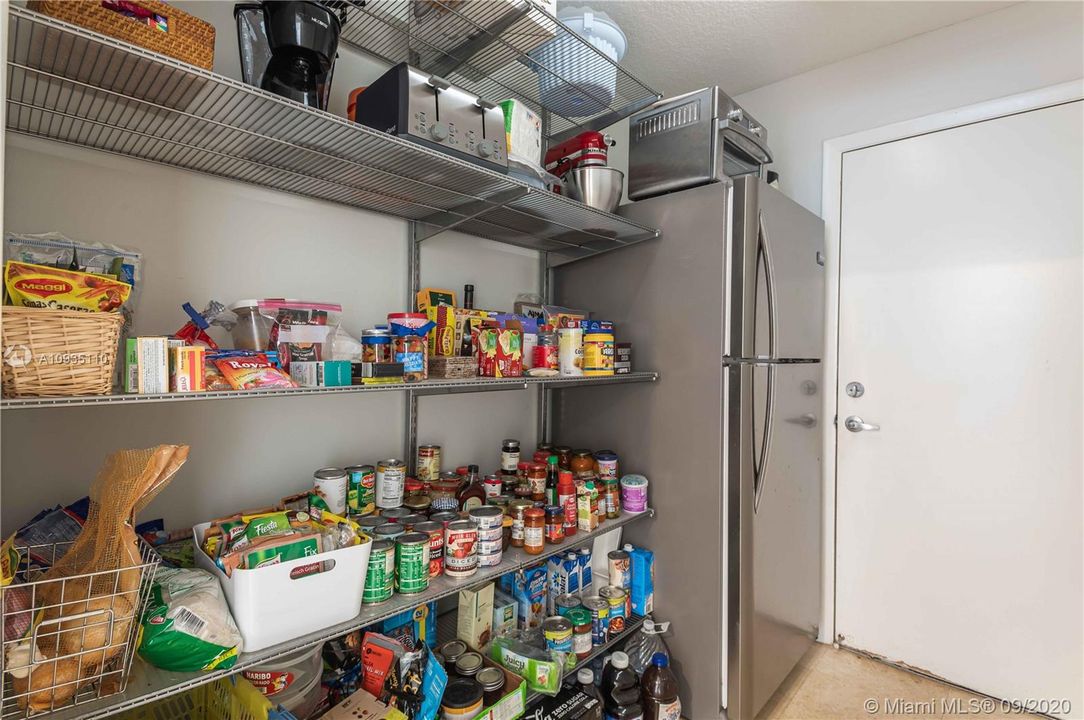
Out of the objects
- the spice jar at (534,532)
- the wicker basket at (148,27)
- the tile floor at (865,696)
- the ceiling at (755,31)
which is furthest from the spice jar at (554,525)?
the ceiling at (755,31)

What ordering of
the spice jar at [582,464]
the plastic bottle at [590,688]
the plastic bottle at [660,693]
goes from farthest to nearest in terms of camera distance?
the spice jar at [582,464], the plastic bottle at [660,693], the plastic bottle at [590,688]

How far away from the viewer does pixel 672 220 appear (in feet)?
6.06

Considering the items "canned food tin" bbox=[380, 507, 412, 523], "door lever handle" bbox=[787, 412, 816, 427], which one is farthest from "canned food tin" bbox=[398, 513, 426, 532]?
"door lever handle" bbox=[787, 412, 816, 427]

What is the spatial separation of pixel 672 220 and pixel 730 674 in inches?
60.1

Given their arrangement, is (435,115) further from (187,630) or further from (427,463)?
(187,630)

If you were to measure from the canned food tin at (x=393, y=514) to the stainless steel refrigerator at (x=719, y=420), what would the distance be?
0.87m

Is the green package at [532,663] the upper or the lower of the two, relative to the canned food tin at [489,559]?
lower

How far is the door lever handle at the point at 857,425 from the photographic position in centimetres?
224

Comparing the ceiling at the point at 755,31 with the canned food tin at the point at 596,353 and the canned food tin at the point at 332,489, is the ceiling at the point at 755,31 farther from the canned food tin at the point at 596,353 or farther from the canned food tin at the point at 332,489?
the canned food tin at the point at 332,489

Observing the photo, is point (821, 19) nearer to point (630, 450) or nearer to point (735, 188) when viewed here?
point (735, 188)

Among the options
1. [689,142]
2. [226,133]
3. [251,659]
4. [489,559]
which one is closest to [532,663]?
[489,559]

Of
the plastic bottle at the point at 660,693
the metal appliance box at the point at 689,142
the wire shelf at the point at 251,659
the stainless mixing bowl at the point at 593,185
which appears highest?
the metal appliance box at the point at 689,142

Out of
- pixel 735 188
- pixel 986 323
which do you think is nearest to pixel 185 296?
pixel 735 188

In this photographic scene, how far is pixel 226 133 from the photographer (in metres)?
1.11
